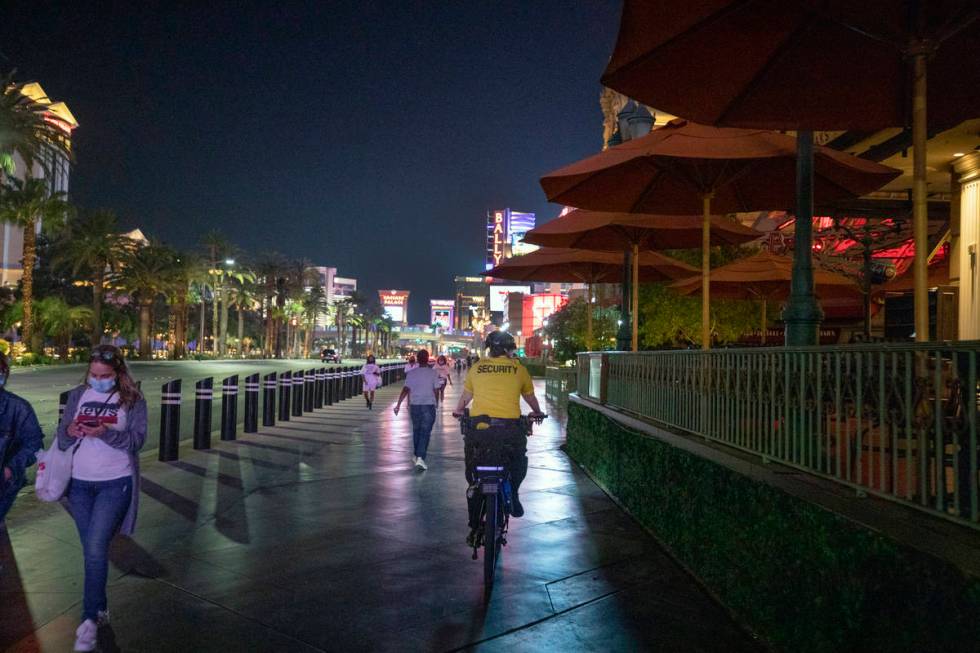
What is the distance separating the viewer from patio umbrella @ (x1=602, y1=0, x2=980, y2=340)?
4.70 m

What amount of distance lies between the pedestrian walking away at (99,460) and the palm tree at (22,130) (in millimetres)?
35104

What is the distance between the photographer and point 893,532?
3.29 metres

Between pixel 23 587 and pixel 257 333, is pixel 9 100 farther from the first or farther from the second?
pixel 257 333

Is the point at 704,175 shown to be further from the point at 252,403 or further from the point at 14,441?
the point at 252,403

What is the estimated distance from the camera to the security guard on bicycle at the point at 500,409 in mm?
6164

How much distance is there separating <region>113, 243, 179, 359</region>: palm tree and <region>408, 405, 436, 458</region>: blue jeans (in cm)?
5806

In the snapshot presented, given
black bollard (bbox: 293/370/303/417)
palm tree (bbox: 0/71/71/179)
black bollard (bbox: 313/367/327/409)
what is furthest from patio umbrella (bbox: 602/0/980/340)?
palm tree (bbox: 0/71/71/179)

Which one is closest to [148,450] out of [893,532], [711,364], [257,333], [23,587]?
[23,587]

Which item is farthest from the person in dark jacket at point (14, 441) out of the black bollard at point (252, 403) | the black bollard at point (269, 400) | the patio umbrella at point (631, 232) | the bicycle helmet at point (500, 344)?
the black bollard at point (269, 400)

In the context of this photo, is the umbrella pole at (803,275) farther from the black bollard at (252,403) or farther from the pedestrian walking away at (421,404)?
the black bollard at (252,403)

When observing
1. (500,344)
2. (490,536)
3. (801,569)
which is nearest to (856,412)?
(801,569)

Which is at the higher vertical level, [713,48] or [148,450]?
[713,48]

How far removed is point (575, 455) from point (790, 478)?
7.62m

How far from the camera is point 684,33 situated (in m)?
5.19
